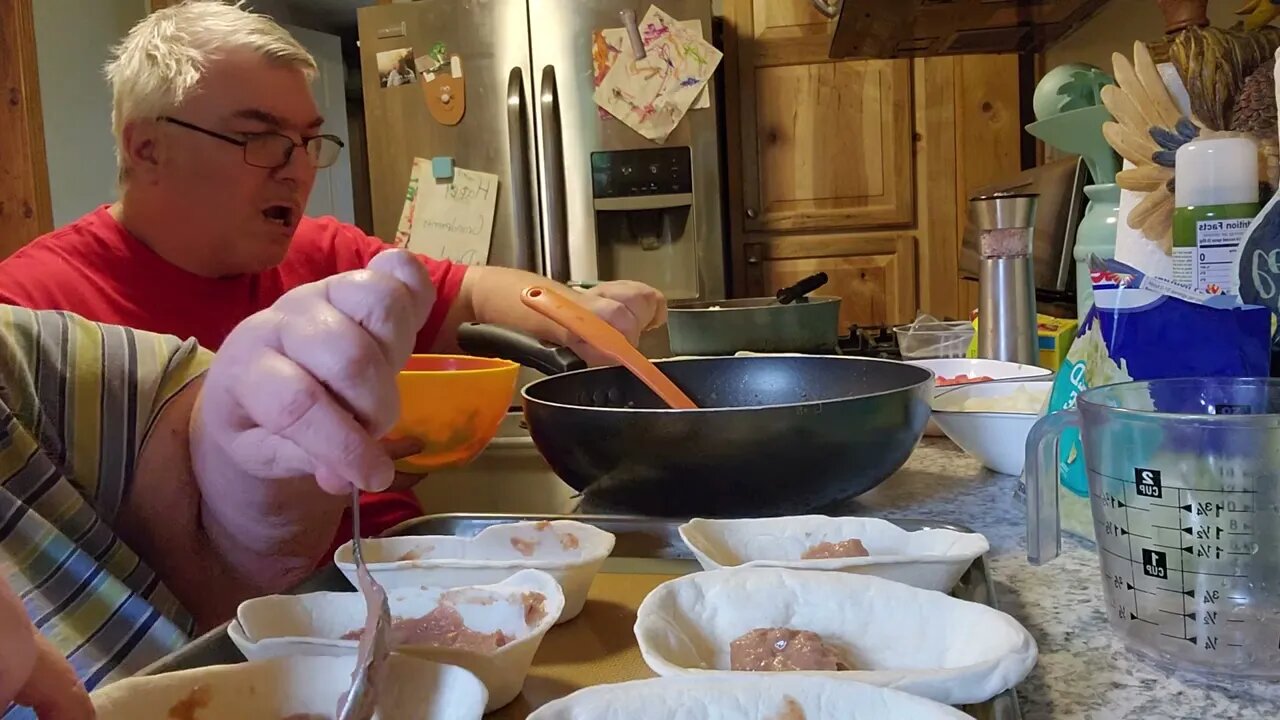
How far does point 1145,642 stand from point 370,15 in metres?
2.51

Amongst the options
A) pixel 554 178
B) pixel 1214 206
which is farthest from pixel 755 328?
pixel 554 178

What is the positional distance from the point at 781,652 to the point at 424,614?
193 mm

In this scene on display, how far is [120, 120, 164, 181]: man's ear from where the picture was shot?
130 centimetres

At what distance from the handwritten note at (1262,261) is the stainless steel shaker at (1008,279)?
1.83ft

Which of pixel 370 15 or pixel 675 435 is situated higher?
pixel 370 15

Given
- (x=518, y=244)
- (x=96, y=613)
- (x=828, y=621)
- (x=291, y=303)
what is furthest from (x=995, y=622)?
(x=518, y=244)

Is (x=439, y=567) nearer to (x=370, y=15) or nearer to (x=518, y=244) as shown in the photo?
(x=518, y=244)

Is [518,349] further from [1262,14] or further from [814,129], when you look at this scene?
[814,129]

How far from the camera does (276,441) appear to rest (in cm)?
59

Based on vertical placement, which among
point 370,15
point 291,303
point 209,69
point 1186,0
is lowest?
point 291,303

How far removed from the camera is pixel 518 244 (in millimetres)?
2484

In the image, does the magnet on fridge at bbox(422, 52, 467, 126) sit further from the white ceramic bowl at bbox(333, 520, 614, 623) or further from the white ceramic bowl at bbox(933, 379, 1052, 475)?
the white ceramic bowl at bbox(333, 520, 614, 623)

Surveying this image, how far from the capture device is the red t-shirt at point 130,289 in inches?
45.2

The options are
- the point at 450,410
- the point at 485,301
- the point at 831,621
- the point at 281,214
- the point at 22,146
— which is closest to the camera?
the point at 831,621
